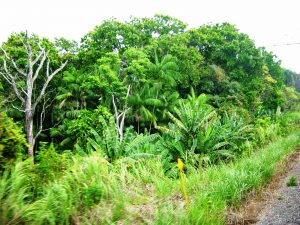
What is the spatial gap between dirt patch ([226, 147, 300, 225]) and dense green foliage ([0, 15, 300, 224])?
0.49ft

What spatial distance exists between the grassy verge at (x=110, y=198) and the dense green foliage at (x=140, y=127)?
0.7 inches

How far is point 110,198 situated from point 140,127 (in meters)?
21.8

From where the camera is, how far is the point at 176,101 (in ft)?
80.5

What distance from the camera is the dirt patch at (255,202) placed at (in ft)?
14.8

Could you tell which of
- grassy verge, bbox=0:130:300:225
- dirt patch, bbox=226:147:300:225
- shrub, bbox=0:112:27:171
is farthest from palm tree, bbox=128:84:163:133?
shrub, bbox=0:112:27:171

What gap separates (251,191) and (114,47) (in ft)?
65.2

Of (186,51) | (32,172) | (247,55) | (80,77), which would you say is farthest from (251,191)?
(247,55)

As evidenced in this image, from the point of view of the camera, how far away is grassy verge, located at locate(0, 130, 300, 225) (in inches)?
137

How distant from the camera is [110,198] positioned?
443 centimetres

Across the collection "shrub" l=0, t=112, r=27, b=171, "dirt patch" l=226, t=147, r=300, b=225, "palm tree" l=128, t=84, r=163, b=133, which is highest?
"palm tree" l=128, t=84, r=163, b=133

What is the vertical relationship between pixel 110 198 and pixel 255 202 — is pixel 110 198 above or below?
above

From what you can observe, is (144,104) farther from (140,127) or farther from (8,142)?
(8,142)

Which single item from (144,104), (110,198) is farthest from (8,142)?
(144,104)

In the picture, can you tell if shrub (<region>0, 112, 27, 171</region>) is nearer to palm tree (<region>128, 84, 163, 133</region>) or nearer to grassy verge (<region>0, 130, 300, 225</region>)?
grassy verge (<region>0, 130, 300, 225</region>)
